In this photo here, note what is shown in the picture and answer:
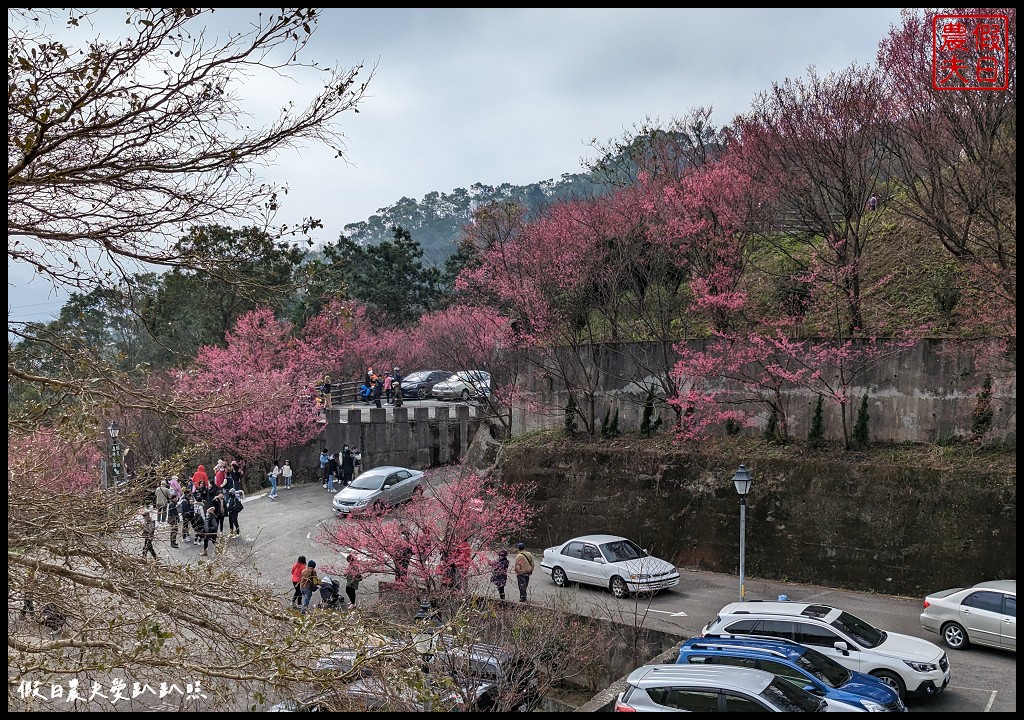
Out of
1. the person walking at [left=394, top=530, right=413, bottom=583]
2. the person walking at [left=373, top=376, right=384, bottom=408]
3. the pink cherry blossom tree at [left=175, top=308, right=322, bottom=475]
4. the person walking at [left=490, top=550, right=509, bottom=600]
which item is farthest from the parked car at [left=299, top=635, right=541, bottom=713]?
the person walking at [left=373, top=376, right=384, bottom=408]

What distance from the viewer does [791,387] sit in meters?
22.3

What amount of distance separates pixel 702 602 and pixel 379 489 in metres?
11.5

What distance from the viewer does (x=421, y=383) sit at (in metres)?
39.1

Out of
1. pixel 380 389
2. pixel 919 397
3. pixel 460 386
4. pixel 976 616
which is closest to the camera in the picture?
pixel 976 616

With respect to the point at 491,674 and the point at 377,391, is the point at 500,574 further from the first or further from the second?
the point at 377,391

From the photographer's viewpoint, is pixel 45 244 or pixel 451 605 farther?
pixel 451 605

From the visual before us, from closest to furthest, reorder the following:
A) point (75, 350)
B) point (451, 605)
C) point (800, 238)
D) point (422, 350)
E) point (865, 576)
→ point (75, 350)
point (451, 605)
point (865, 576)
point (800, 238)
point (422, 350)

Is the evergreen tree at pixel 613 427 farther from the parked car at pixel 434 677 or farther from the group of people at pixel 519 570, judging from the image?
the parked car at pixel 434 677

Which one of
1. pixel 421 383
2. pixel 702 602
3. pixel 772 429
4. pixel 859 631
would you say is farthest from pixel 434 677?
pixel 421 383

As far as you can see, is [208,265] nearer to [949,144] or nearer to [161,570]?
[161,570]

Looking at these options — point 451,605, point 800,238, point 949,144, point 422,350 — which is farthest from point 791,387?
point 422,350

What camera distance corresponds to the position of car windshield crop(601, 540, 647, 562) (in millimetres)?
19406

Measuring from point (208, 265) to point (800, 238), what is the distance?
790 inches

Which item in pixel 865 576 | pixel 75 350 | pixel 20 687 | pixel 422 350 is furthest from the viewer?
pixel 422 350
